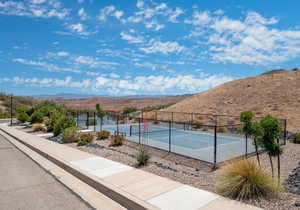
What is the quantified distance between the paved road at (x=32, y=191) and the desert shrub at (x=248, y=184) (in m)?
3.30

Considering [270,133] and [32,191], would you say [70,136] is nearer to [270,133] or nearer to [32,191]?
[32,191]

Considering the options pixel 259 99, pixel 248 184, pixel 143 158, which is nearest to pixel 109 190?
pixel 143 158

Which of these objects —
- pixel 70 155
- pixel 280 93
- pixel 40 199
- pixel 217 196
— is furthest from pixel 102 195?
pixel 280 93

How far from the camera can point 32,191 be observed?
242 inches

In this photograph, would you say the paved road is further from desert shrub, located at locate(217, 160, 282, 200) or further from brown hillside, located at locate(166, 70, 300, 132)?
brown hillside, located at locate(166, 70, 300, 132)

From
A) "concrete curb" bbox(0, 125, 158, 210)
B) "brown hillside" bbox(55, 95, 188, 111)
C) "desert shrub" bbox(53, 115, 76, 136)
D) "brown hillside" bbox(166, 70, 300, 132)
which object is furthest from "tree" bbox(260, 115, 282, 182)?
"brown hillside" bbox(55, 95, 188, 111)

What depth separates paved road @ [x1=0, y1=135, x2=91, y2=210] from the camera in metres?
5.29

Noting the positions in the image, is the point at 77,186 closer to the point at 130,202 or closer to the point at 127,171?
the point at 127,171

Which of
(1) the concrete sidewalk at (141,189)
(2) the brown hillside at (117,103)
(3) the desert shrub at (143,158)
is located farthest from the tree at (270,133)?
(2) the brown hillside at (117,103)

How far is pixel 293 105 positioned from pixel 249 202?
114 ft

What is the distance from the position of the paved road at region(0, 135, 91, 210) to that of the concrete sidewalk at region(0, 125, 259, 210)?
81 centimetres

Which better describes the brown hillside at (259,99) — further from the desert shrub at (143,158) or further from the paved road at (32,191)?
the paved road at (32,191)

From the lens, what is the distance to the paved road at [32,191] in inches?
208

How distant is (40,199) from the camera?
5629 mm
